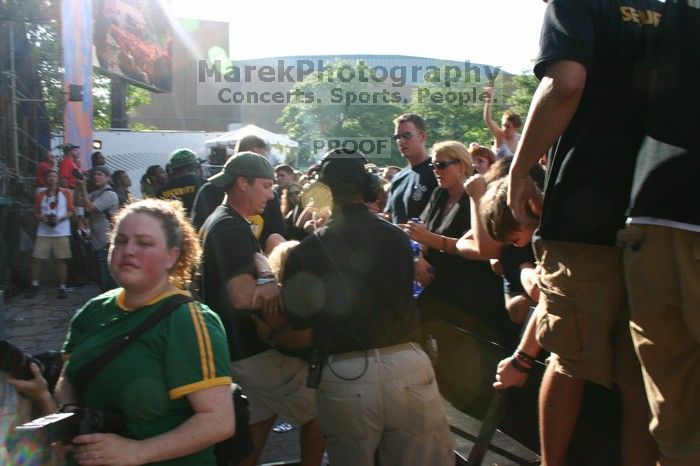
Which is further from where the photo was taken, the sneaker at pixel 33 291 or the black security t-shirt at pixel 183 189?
the sneaker at pixel 33 291

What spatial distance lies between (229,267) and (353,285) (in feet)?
2.45

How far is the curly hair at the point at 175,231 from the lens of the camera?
241 cm

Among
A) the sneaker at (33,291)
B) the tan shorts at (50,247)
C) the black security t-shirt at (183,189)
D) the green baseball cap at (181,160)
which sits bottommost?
the sneaker at (33,291)

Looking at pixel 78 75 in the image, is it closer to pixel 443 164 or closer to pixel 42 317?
pixel 42 317

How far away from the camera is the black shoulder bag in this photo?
2.16m

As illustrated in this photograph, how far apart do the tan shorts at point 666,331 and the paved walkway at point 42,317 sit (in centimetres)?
616

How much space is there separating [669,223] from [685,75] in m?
0.42

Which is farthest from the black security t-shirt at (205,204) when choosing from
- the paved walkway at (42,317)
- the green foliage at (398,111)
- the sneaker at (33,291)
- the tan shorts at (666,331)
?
the green foliage at (398,111)

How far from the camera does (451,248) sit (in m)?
4.49

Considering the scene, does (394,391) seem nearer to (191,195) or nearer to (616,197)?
(616,197)

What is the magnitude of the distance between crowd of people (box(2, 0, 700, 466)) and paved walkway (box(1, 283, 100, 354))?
4548mm

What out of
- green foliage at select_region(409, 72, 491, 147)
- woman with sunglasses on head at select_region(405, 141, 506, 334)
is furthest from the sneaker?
green foliage at select_region(409, 72, 491, 147)

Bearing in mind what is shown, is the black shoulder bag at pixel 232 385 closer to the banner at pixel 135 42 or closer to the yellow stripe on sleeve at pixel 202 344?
the yellow stripe on sleeve at pixel 202 344

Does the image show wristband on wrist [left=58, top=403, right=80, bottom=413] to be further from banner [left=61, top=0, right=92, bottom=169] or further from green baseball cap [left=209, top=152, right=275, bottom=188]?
banner [left=61, top=0, right=92, bottom=169]
